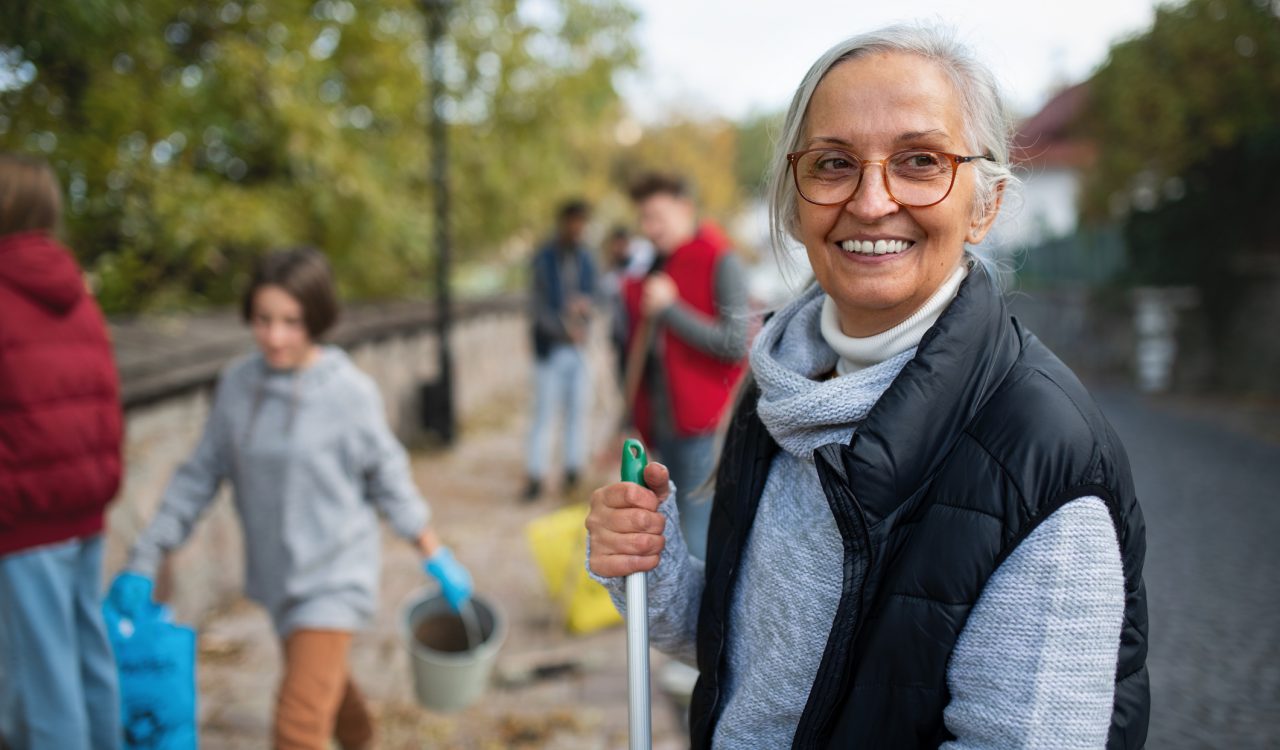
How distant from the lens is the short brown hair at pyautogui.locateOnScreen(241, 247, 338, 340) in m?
2.89

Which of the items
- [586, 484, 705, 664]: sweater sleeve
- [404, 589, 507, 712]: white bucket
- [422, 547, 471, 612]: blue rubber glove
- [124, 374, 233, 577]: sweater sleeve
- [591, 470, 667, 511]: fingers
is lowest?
[404, 589, 507, 712]: white bucket

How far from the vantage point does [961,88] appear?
1.31 m

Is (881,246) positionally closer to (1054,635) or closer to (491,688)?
(1054,635)

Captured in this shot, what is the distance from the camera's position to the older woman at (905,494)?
1131mm

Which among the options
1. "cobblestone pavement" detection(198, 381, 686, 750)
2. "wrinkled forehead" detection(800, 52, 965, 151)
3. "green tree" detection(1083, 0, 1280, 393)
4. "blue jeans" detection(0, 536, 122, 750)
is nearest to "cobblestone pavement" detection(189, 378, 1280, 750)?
"cobblestone pavement" detection(198, 381, 686, 750)

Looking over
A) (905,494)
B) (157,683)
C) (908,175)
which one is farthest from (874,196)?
(157,683)

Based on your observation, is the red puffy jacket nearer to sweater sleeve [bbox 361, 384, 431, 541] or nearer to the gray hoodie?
the gray hoodie

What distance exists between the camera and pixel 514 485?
7438 mm

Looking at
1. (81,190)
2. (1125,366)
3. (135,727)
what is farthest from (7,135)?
(1125,366)

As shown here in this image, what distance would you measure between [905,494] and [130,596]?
2.12 meters

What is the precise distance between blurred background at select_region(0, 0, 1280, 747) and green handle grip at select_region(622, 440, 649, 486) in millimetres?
411

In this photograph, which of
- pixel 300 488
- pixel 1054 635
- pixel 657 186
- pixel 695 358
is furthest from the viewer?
pixel 657 186

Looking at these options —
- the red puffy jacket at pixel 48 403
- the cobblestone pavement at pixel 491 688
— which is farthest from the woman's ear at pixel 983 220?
the cobblestone pavement at pixel 491 688

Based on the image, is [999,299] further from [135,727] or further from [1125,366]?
[1125,366]
